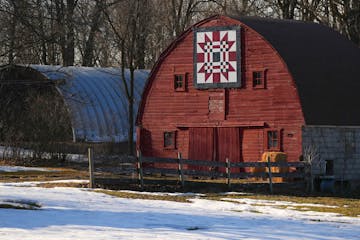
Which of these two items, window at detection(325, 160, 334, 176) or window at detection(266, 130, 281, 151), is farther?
window at detection(325, 160, 334, 176)

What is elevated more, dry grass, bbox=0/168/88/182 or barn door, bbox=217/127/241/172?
barn door, bbox=217/127/241/172

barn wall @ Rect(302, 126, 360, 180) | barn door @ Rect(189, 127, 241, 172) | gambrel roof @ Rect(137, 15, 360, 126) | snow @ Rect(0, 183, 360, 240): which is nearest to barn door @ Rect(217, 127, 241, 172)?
barn door @ Rect(189, 127, 241, 172)

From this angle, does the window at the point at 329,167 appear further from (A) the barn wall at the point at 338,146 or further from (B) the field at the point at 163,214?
(B) the field at the point at 163,214

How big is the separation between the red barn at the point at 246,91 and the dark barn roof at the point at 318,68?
0.18 ft

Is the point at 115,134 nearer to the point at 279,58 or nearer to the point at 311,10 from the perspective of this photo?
the point at 311,10

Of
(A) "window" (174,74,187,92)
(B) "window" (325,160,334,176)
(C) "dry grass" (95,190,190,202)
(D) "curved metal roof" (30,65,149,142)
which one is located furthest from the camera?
(D) "curved metal roof" (30,65,149,142)

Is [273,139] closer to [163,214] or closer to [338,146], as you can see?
[338,146]

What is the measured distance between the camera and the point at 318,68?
3972cm

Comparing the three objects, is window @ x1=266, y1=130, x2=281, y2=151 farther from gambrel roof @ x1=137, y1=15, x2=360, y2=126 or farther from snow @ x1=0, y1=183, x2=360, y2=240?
snow @ x1=0, y1=183, x2=360, y2=240

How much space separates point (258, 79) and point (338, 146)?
178 inches

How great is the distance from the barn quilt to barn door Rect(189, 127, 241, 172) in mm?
2054

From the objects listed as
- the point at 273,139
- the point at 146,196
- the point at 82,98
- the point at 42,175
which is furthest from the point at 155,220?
the point at 82,98

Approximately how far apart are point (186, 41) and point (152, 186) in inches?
471

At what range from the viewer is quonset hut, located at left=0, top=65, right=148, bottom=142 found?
171 ft
